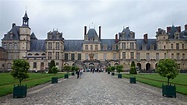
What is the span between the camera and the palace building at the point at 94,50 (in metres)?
61.7

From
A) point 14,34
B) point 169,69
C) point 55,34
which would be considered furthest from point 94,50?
point 169,69

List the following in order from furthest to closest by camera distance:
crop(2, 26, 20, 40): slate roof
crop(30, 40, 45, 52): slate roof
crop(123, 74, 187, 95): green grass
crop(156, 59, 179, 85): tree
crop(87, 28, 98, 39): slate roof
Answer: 1. crop(87, 28, 98, 39): slate roof
2. crop(30, 40, 45, 52): slate roof
3. crop(2, 26, 20, 40): slate roof
4. crop(123, 74, 187, 95): green grass
5. crop(156, 59, 179, 85): tree

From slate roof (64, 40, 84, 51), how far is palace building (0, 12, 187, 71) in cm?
31

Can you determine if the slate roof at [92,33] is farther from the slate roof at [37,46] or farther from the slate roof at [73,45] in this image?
the slate roof at [37,46]

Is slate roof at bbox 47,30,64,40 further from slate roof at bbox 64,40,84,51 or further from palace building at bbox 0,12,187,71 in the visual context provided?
slate roof at bbox 64,40,84,51

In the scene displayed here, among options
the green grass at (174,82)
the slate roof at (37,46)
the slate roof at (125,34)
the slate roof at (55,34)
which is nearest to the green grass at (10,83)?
the green grass at (174,82)

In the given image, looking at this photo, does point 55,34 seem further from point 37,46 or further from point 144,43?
point 144,43

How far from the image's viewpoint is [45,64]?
202 feet

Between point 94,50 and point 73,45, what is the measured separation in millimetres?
7566

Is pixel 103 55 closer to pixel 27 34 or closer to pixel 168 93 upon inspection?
pixel 27 34

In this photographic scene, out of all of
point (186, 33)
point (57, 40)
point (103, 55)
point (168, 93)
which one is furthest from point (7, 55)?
point (168, 93)

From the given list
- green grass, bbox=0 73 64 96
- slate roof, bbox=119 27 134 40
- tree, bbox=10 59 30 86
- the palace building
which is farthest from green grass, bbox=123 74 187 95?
slate roof, bbox=119 27 134 40

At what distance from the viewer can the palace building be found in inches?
2429

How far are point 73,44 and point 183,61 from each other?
33.9 meters
